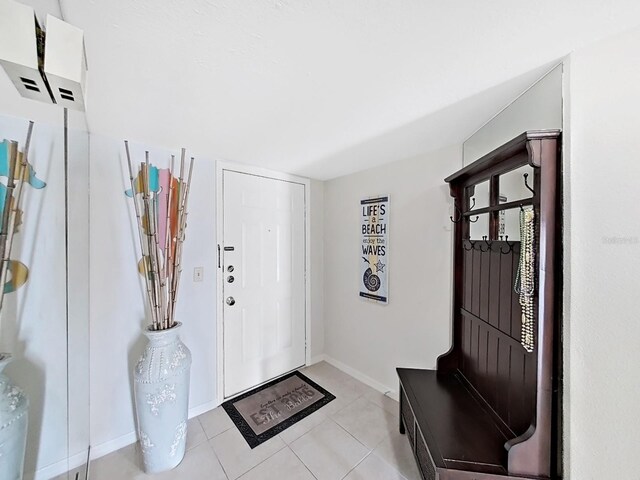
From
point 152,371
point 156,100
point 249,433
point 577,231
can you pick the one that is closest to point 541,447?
point 577,231

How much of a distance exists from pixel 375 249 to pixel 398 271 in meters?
0.30

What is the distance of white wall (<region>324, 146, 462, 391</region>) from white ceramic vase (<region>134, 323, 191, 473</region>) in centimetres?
159

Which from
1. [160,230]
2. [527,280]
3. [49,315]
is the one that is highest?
[160,230]

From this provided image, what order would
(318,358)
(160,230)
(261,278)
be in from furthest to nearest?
(318,358)
(261,278)
(160,230)

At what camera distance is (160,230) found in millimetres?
1686

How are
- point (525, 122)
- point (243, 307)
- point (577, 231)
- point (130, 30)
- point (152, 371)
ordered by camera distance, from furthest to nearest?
point (243, 307) → point (152, 371) → point (525, 122) → point (577, 231) → point (130, 30)

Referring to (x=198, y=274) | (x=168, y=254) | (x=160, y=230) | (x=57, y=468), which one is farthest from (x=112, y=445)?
(x=160, y=230)

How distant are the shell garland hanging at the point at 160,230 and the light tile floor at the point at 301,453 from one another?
871 millimetres

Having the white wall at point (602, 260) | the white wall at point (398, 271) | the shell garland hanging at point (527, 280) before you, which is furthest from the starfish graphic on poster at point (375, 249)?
the white wall at point (602, 260)

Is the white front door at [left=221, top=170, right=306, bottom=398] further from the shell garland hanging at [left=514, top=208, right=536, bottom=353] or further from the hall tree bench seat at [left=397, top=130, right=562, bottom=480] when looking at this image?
the shell garland hanging at [left=514, top=208, right=536, bottom=353]

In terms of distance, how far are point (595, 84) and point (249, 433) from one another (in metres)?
2.62

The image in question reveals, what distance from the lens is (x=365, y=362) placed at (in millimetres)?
2426

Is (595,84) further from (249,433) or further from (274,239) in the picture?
(249,433)

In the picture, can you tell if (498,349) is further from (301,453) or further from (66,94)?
(66,94)
